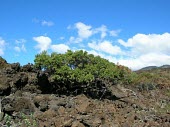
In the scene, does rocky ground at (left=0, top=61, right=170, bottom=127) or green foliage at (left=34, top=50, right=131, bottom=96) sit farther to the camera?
green foliage at (left=34, top=50, right=131, bottom=96)

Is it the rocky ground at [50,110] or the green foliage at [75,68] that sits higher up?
the green foliage at [75,68]

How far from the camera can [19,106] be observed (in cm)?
3450

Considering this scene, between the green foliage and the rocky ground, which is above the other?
the green foliage

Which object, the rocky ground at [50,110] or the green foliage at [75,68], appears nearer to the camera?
the rocky ground at [50,110]

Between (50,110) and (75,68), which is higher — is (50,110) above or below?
below

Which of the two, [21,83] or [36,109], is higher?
[21,83]

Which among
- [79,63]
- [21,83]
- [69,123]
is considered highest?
[79,63]

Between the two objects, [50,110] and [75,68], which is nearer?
[50,110]

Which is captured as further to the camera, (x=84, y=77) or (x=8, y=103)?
(x=84, y=77)

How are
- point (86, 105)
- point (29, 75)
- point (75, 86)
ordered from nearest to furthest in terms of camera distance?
point (86, 105) < point (29, 75) < point (75, 86)

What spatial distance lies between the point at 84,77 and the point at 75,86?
2.90 metres

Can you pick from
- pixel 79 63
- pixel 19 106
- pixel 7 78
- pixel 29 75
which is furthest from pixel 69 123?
pixel 79 63

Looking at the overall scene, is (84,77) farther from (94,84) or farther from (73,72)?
(94,84)

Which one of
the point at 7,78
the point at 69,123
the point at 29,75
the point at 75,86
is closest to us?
the point at 69,123
